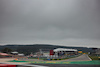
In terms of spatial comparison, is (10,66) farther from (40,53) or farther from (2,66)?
(40,53)

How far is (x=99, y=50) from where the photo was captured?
24.9m

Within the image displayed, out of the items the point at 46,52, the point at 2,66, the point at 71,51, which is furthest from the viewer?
the point at 71,51

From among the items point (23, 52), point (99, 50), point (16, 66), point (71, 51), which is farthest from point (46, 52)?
point (16, 66)

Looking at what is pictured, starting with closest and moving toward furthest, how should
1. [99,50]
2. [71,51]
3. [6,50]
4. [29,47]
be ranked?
[99,50] < [71,51] < [29,47] < [6,50]

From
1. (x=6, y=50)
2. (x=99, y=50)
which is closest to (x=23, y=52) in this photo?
(x=6, y=50)

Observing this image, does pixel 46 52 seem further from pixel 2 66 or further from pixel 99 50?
pixel 2 66

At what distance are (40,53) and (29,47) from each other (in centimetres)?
1603

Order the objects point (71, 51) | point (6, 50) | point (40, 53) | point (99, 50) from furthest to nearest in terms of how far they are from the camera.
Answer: point (6, 50) < point (71, 51) < point (40, 53) < point (99, 50)

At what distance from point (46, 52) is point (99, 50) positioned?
1393 cm

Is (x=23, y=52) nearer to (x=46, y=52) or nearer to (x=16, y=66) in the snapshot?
(x=46, y=52)

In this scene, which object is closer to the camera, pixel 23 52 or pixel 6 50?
pixel 23 52

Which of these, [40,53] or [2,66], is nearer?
[2,66]

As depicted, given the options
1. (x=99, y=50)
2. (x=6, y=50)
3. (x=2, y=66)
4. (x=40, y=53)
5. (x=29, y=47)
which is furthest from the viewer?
(x=6, y=50)

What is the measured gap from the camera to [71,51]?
39062mm
